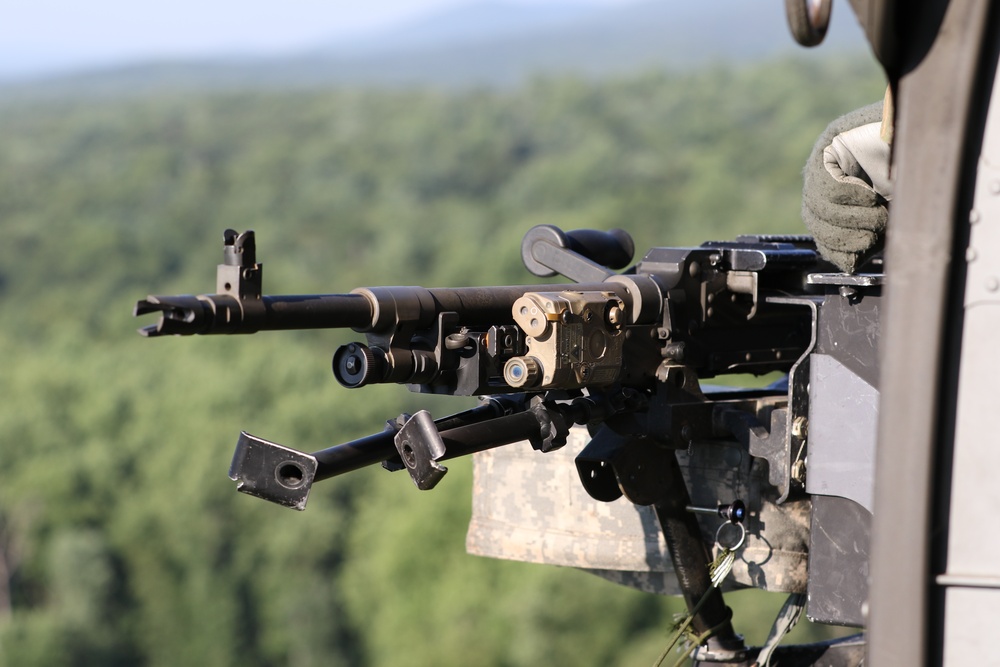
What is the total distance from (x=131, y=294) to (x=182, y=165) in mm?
34014

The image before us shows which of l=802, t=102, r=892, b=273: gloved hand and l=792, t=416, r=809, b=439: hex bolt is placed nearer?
l=802, t=102, r=892, b=273: gloved hand

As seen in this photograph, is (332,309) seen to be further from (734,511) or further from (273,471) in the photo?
(734,511)

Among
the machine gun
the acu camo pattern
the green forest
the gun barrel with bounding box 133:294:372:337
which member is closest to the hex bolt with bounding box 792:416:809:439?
the machine gun

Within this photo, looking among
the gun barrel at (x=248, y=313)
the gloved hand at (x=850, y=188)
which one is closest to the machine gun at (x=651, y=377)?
the gun barrel at (x=248, y=313)

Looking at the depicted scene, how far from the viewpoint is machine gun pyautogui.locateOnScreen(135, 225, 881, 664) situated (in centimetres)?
427

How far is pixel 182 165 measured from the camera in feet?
436

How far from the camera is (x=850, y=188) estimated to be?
14.1 ft

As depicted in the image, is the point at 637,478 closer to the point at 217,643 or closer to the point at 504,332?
the point at 504,332

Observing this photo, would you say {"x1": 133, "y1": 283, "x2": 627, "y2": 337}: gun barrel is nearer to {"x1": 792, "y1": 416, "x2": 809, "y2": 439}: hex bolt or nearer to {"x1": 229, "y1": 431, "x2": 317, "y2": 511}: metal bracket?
{"x1": 229, "y1": 431, "x2": 317, "y2": 511}: metal bracket

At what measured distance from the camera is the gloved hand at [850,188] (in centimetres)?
427

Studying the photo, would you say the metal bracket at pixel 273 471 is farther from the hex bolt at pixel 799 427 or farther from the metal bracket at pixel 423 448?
the hex bolt at pixel 799 427

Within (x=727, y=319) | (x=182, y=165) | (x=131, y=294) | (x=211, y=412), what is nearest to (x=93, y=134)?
(x=182, y=165)

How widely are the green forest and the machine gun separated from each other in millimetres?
39179

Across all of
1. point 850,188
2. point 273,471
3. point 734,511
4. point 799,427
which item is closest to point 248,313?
point 273,471
